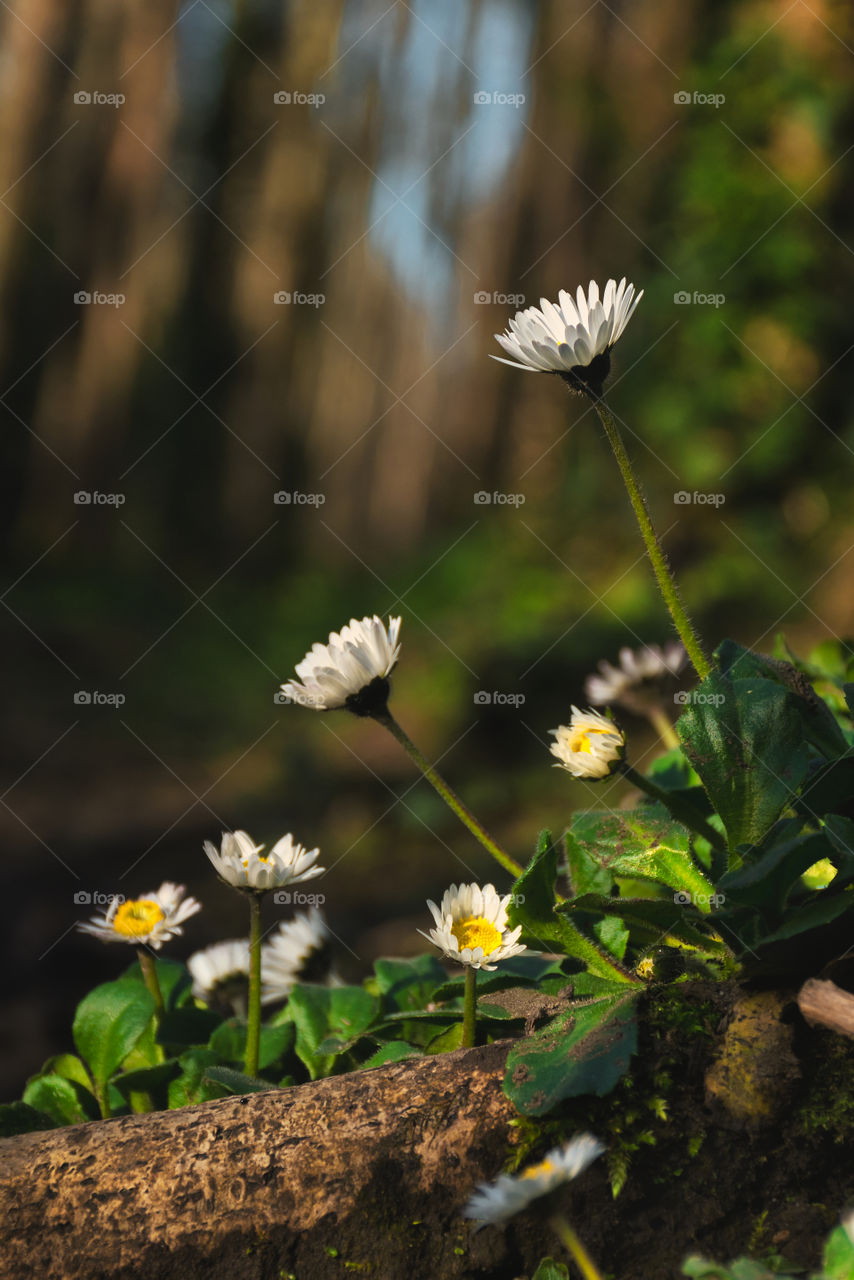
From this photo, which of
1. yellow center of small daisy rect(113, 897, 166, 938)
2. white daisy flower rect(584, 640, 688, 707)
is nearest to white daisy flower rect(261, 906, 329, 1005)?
yellow center of small daisy rect(113, 897, 166, 938)

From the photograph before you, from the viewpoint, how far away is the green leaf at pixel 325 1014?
5.31 ft

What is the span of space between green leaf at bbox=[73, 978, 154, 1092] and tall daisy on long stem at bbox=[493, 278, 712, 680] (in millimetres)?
1011

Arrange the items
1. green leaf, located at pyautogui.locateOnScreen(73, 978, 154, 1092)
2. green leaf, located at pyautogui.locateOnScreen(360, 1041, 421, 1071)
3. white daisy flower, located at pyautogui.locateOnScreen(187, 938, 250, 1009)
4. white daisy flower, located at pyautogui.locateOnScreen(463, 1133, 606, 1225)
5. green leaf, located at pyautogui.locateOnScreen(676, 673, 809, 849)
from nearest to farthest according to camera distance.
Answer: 1. white daisy flower, located at pyautogui.locateOnScreen(463, 1133, 606, 1225)
2. green leaf, located at pyautogui.locateOnScreen(676, 673, 809, 849)
3. green leaf, located at pyautogui.locateOnScreen(360, 1041, 421, 1071)
4. green leaf, located at pyautogui.locateOnScreen(73, 978, 154, 1092)
5. white daisy flower, located at pyautogui.locateOnScreen(187, 938, 250, 1009)

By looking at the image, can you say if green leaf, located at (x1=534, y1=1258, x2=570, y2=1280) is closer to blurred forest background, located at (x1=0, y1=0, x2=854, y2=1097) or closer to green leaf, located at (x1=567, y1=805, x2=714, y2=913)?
green leaf, located at (x1=567, y1=805, x2=714, y2=913)

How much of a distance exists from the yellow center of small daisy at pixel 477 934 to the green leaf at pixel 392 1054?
18 cm

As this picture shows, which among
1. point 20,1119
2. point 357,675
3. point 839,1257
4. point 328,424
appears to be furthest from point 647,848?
point 328,424

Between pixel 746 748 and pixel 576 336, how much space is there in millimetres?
567

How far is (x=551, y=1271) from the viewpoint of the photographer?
1.07 metres

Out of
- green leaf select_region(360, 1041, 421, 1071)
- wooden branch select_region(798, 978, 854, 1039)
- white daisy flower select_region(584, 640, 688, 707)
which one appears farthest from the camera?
white daisy flower select_region(584, 640, 688, 707)

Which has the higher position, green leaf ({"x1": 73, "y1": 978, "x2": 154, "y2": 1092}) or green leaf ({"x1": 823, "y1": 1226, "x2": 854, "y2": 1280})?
green leaf ({"x1": 823, "y1": 1226, "x2": 854, "y2": 1280})

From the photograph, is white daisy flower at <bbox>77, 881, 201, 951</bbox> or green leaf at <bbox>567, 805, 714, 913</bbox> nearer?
green leaf at <bbox>567, 805, 714, 913</bbox>

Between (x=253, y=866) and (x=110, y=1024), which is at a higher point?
(x=253, y=866)

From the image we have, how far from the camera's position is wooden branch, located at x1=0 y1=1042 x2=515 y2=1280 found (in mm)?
1171

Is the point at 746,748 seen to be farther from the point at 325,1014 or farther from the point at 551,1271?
the point at 325,1014
